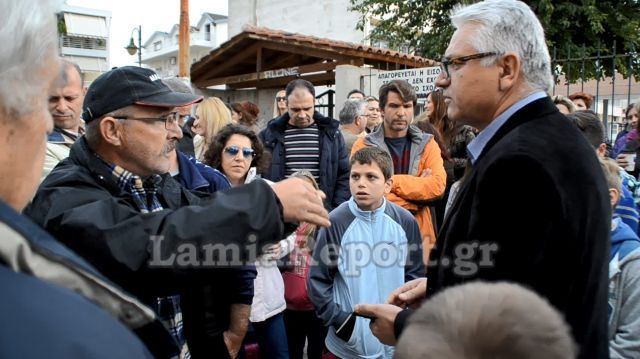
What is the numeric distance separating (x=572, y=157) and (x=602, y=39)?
51.5ft

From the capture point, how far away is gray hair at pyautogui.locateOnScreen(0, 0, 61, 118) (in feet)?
3.11

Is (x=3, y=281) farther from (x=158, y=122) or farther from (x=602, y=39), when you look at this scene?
(x=602, y=39)

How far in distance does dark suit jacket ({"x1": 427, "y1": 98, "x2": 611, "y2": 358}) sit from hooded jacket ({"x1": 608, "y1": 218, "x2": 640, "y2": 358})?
0.88m

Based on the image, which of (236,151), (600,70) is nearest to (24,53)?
(236,151)

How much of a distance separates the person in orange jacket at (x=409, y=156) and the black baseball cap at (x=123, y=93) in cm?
246

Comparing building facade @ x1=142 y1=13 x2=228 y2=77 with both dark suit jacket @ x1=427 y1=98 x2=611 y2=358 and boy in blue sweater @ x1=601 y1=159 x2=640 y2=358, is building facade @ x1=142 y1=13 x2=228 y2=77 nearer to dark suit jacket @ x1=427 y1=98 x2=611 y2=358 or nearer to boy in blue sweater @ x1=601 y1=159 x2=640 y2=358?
boy in blue sweater @ x1=601 y1=159 x2=640 y2=358

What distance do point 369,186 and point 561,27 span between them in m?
12.7

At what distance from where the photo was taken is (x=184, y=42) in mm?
13180

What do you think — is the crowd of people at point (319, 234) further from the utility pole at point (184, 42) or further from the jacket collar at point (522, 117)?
the utility pole at point (184, 42)

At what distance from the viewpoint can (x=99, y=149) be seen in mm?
1923

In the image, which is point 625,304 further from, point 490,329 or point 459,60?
point 490,329

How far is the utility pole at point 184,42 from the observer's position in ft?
42.8

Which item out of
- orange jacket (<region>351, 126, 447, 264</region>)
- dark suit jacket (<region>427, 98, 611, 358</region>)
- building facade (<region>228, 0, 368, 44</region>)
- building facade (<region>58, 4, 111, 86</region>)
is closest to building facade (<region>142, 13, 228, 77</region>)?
building facade (<region>228, 0, 368, 44</region>)

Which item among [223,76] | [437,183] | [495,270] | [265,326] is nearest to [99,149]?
[495,270]
